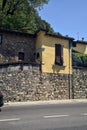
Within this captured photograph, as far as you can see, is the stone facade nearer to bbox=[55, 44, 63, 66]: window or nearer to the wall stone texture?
bbox=[55, 44, 63, 66]: window

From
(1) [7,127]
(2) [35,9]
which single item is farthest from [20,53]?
(1) [7,127]

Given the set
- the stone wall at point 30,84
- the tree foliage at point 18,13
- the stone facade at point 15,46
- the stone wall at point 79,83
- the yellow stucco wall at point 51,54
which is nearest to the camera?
the stone wall at point 30,84

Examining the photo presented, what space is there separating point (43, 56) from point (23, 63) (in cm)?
309

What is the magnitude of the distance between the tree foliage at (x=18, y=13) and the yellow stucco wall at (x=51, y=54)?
511 inches

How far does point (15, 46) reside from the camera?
31.7 m

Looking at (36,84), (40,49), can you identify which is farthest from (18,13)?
(36,84)

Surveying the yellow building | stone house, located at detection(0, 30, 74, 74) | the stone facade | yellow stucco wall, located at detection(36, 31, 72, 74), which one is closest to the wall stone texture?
yellow stucco wall, located at detection(36, 31, 72, 74)

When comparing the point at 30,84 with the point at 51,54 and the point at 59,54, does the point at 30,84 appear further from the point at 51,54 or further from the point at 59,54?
the point at 59,54

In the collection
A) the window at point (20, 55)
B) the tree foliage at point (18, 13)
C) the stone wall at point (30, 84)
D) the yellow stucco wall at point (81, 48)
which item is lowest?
the stone wall at point (30, 84)

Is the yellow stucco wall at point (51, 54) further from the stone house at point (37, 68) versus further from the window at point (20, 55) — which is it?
the window at point (20, 55)

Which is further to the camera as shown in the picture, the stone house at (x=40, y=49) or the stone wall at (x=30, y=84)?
the stone house at (x=40, y=49)

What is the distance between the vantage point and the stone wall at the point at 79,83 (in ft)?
104

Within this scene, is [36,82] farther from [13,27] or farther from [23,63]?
[13,27]

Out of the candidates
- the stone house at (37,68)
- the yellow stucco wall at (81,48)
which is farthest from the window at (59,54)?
the yellow stucco wall at (81,48)
